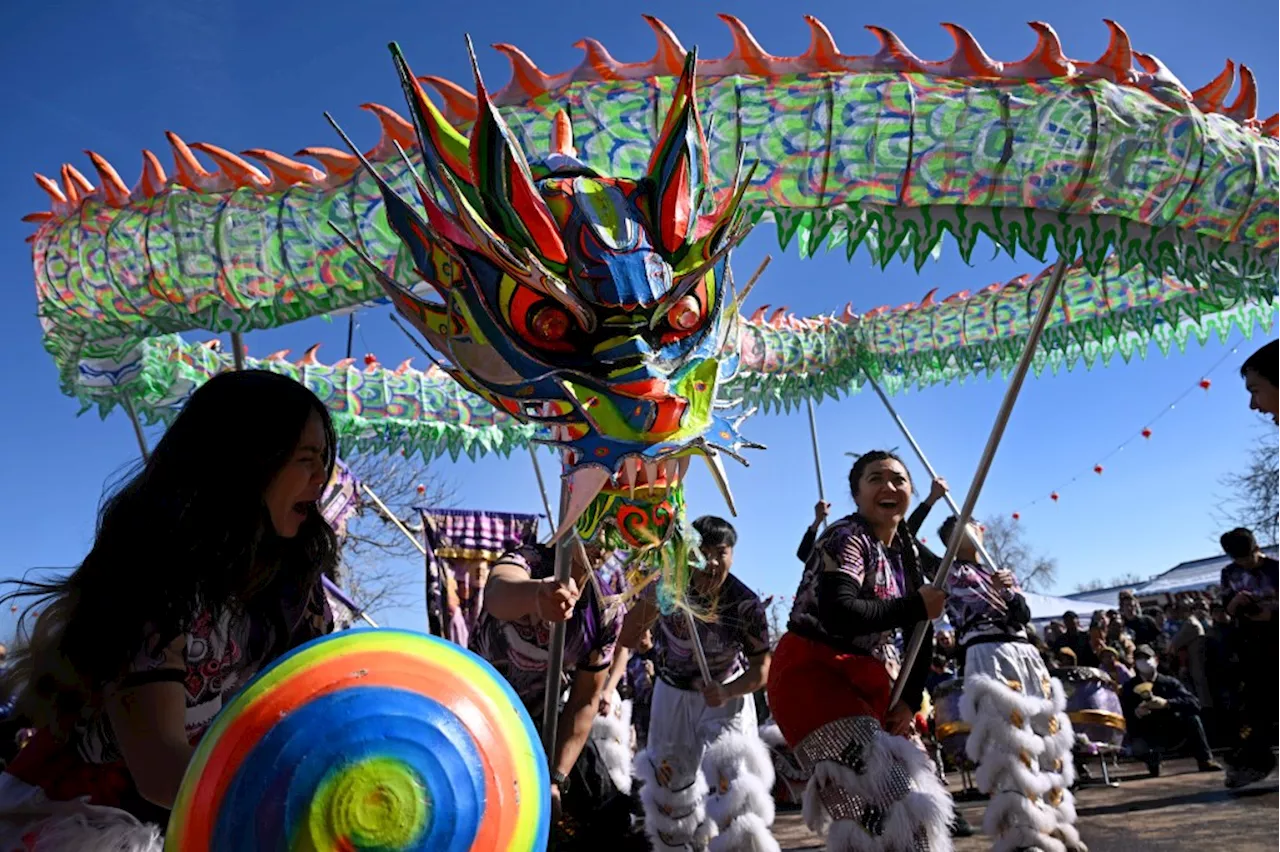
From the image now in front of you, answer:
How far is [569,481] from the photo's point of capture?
2410 millimetres

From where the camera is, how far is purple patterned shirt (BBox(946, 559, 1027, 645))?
14.8ft

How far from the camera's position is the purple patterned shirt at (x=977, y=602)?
4523 mm

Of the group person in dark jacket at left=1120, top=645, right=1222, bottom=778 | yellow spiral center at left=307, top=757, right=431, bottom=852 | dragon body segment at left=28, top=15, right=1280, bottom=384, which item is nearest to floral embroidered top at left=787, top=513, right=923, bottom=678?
dragon body segment at left=28, top=15, right=1280, bottom=384

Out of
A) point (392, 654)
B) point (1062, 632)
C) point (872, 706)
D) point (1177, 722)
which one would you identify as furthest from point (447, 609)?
point (1062, 632)

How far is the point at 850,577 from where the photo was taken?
9.77 feet

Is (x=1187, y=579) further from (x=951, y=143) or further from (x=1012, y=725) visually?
(x=951, y=143)

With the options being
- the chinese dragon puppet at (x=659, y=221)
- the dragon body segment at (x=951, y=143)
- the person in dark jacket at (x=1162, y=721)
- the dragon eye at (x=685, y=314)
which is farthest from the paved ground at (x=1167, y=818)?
Answer: the dragon eye at (x=685, y=314)

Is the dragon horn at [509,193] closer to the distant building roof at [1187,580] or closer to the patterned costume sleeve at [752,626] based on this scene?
the patterned costume sleeve at [752,626]

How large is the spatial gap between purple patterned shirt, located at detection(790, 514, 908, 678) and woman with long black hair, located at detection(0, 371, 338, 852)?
1730 millimetres

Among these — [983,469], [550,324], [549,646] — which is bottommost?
[549,646]

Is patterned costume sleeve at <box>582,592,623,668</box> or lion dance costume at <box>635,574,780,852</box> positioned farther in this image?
lion dance costume at <box>635,574,780,852</box>

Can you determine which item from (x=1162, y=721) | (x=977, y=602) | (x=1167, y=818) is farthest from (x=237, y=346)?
(x=1162, y=721)

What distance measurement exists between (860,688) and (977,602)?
1928 mm

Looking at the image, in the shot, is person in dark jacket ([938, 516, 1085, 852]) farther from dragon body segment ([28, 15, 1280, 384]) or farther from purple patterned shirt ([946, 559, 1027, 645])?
dragon body segment ([28, 15, 1280, 384])
